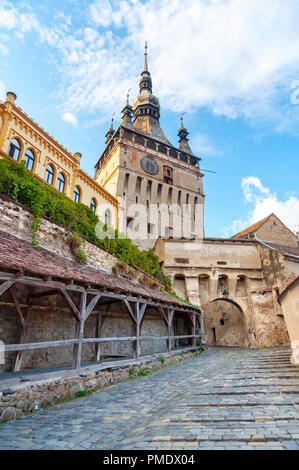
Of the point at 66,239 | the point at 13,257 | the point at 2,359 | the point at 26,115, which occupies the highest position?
the point at 26,115

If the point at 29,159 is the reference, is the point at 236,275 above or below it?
below

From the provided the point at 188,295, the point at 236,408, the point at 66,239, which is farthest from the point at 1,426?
the point at 188,295

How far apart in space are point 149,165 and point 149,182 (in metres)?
2.30

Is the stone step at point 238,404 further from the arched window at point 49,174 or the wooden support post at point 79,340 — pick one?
the arched window at point 49,174

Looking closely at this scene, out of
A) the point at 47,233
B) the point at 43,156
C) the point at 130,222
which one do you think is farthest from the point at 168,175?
the point at 47,233

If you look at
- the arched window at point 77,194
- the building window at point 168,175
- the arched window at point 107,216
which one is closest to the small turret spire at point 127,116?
the building window at point 168,175

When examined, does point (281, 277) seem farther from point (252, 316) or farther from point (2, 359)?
point (2, 359)

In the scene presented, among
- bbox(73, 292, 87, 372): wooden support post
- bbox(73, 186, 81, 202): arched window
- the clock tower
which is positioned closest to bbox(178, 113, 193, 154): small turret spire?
the clock tower

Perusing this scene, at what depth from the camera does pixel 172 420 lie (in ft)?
12.4

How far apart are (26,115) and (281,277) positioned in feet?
64.1

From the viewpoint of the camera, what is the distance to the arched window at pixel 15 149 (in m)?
13.8

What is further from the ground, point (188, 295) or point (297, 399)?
point (188, 295)

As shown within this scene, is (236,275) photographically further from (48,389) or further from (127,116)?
(127,116)
